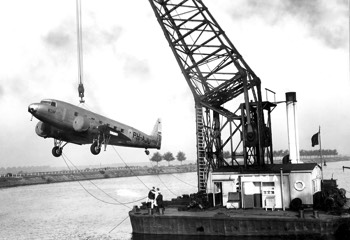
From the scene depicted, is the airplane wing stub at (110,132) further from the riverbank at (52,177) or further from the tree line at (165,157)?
the tree line at (165,157)

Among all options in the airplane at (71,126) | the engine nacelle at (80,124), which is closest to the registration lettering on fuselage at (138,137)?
the airplane at (71,126)

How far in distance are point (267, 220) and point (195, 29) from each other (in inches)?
620

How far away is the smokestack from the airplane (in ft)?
45.6

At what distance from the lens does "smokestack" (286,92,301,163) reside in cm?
3195

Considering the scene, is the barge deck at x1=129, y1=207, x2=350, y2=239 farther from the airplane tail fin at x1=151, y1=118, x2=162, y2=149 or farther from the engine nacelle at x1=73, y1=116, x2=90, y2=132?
the airplane tail fin at x1=151, y1=118, x2=162, y2=149

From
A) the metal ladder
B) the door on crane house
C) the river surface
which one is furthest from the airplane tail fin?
the door on crane house

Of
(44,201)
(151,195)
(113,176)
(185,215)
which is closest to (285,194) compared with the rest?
(185,215)

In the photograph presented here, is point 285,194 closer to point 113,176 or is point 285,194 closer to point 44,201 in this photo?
point 44,201

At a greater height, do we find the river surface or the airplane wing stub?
the airplane wing stub

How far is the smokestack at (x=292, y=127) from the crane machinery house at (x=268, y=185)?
12.5 feet

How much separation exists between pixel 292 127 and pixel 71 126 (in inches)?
695

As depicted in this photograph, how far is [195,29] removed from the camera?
1225 inches

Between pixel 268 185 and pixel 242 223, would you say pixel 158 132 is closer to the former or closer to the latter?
pixel 268 185

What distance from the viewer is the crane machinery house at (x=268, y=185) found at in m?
26.2
